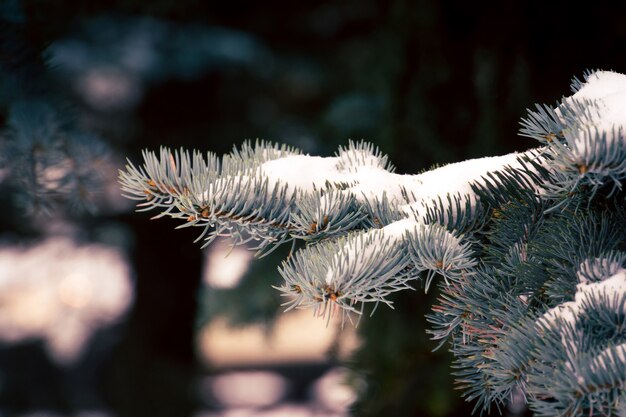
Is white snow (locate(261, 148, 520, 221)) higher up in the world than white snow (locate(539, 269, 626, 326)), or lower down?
higher up

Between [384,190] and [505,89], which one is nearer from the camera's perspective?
[384,190]

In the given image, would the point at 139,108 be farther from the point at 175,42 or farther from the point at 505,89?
the point at 505,89

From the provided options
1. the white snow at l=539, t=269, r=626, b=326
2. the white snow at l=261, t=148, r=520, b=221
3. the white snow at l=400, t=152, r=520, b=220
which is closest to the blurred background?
the white snow at l=261, t=148, r=520, b=221

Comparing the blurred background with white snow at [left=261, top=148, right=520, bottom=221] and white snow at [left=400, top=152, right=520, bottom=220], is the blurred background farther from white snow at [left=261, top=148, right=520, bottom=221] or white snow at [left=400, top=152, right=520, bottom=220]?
white snow at [left=400, top=152, right=520, bottom=220]

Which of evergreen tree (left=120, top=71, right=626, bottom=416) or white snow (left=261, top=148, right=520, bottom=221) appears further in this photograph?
white snow (left=261, top=148, right=520, bottom=221)

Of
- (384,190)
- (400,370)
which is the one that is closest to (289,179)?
(384,190)

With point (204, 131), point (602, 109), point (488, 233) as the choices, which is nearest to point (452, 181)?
point (488, 233)
